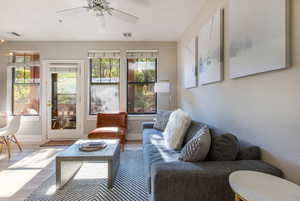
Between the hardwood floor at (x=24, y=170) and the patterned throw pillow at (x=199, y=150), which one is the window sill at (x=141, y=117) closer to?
the hardwood floor at (x=24, y=170)

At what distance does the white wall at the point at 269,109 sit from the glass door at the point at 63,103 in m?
3.69

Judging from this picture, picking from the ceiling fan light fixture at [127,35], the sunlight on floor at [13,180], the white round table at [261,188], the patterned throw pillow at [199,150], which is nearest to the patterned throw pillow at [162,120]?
the patterned throw pillow at [199,150]

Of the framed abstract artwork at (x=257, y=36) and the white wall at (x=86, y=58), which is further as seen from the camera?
the white wall at (x=86, y=58)

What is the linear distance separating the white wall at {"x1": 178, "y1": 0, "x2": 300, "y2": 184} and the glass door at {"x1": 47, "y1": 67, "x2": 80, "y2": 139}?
12.1 ft

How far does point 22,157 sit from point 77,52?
8.91 ft

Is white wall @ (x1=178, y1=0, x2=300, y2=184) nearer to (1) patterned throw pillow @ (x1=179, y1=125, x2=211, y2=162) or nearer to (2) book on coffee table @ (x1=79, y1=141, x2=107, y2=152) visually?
(1) patterned throw pillow @ (x1=179, y1=125, x2=211, y2=162)

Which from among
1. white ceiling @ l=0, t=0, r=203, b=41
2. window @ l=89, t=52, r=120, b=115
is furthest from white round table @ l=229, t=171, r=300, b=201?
window @ l=89, t=52, r=120, b=115

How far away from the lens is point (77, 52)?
4.70 m

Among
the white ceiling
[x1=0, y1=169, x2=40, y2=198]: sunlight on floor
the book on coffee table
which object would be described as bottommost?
[x1=0, y1=169, x2=40, y2=198]: sunlight on floor

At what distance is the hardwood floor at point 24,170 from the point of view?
220 centimetres

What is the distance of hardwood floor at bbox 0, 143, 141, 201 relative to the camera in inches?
86.5

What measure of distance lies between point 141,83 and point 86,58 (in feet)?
5.17

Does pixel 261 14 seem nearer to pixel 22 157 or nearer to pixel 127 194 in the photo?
pixel 127 194

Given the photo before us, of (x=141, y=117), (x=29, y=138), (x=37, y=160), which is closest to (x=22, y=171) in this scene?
(x=37, y=160)
